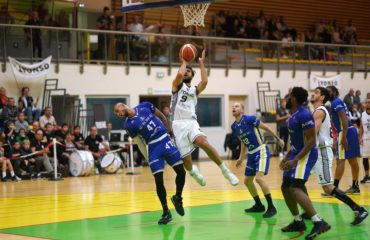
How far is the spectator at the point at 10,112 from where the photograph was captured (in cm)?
2169

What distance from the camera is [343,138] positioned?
13.4 metres

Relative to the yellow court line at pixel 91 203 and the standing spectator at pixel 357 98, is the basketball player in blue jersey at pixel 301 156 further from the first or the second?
the standing spectator at pixel 357 98

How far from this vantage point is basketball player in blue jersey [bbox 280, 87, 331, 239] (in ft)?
29.6

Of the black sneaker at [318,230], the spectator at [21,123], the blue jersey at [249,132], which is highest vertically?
the blue jersey at [249,132]

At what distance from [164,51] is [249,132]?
15.4m

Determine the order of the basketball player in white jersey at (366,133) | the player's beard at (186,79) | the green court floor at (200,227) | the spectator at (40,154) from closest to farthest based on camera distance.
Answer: the green court floor at (200,227), the player's beard at (186,79), the basketball player in white jersey at (366,133), the spectator at (40,154)

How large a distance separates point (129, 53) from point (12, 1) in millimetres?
4699

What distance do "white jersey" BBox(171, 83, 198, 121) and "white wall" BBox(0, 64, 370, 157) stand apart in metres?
13.0

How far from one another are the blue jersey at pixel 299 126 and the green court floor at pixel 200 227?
1.24m

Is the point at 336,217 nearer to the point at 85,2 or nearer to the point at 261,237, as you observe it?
the point at 261,237

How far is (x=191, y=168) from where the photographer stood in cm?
1159

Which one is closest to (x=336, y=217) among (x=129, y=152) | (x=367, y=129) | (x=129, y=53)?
(x=367, y=129)

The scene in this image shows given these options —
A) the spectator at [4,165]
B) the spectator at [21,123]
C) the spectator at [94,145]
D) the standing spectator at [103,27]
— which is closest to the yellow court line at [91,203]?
the spectator at [4,165]

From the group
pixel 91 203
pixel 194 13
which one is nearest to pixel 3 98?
pixel 194 13
